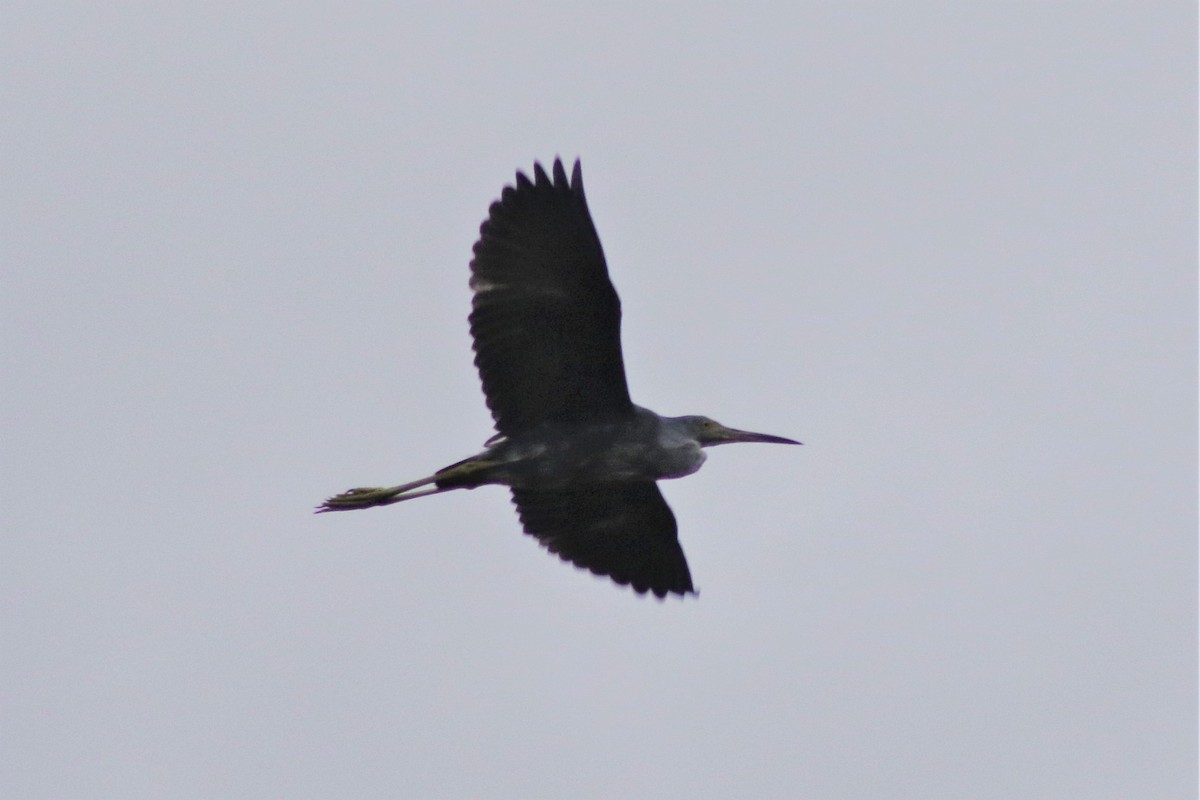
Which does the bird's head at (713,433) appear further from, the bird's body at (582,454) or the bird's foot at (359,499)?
the bird's foot at (359,499)

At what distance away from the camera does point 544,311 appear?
12195 mm

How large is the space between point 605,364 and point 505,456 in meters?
0.87

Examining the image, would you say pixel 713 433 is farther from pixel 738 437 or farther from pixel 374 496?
pixel 374 496

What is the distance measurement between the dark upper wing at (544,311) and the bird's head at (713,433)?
0.78m

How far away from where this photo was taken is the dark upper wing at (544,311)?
471 inches

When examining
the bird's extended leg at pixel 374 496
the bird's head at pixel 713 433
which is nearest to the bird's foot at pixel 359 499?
the bird's extended leg at pixel 374 496

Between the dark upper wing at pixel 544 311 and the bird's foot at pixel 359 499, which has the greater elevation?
the dark upper wing at pixel 544 311

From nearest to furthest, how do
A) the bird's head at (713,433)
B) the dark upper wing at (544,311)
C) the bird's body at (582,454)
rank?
the dark upper wing at (544,311), the bird's body at (582,454), the bird's head at (713,433)

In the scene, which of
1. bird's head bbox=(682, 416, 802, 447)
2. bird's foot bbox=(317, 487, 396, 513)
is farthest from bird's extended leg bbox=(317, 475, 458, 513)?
bird's head bbox=(682, 416, 802, 447)

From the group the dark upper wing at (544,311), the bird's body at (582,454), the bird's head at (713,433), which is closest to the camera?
the dark upper wing at (544,311)

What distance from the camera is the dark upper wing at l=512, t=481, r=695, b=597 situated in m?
13.4

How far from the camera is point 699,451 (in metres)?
12.9

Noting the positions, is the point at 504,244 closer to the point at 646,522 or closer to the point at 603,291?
the point at 603,291

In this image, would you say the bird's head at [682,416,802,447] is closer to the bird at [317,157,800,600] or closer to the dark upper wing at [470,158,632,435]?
the bird at [317,157,800,600]
